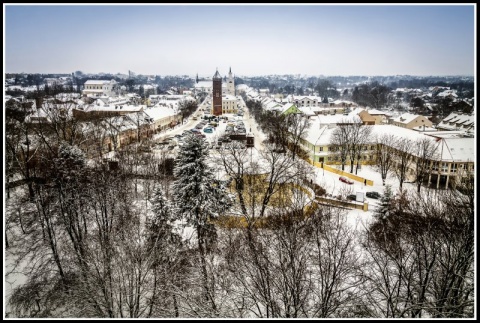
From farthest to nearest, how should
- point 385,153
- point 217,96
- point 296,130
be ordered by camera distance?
point 217,96
point 296,130
point 385,153

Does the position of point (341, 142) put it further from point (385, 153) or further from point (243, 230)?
point (243, 230)

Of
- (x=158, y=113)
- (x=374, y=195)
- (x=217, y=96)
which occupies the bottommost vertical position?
(x=374, y=195)

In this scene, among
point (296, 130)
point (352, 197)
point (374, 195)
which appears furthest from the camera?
point (296, 130)

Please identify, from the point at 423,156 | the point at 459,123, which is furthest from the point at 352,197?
the point at 459,123

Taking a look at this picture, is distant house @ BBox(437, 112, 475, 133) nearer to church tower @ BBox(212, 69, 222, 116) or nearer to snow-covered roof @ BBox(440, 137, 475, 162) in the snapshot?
snow-covered roof @ BBox(440, 137, 475, 162)

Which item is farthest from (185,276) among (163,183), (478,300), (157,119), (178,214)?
(157,119)

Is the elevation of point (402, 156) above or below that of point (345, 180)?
above

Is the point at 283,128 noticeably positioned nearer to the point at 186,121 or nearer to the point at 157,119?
the point at 157,119

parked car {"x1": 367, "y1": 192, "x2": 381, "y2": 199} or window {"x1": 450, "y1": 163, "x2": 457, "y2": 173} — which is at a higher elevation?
window {"x1": 450, "y1": 163, "x2": 457, "y2": 173}

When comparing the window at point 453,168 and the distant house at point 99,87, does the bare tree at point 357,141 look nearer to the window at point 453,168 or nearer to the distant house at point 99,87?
the window at point 453,168

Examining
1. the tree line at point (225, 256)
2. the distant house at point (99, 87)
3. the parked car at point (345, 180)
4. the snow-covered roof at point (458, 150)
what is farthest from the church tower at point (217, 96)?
the tree line at point (225, 256)

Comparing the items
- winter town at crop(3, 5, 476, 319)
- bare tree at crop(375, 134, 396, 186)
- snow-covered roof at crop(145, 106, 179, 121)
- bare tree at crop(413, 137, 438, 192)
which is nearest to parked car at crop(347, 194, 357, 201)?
winter town at crop(3, 5, 476, 319)
